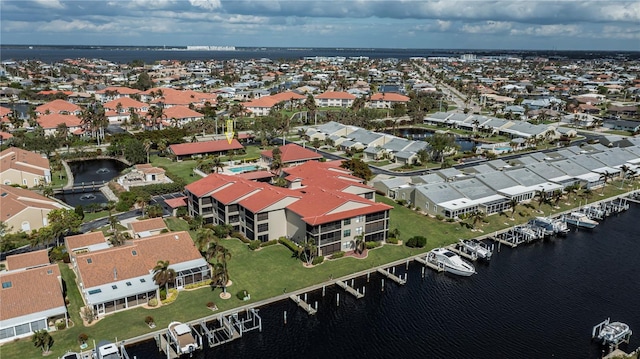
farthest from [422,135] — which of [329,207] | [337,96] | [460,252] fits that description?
[329,207]

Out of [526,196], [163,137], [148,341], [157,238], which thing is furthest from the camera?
[163,137]

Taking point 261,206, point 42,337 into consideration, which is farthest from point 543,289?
point 42,337

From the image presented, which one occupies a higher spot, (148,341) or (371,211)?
(371,211)

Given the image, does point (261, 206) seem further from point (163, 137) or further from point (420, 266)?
point (163, 137)

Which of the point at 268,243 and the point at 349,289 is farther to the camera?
the point at 268,243

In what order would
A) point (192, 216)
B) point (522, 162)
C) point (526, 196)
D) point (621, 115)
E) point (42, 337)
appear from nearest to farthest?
1. point (42, 337)
2. point (192, 216)
3. point (526, 196)
4. point (522, 162)
5. point (621, 115)

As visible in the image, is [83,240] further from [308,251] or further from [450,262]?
[450,262]

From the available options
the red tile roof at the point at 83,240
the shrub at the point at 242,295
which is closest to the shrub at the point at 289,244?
the shrub at the point at 242,295
